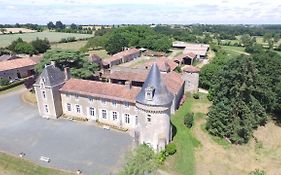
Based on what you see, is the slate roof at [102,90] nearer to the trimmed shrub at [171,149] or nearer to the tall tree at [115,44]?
the trimmed shrub at [171,149]

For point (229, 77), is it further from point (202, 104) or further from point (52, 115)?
point (52, 115)

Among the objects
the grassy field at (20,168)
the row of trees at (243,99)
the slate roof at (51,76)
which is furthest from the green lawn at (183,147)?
the slate roof at (51,76)

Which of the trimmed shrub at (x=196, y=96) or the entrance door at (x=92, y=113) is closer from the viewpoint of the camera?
the entrance door at (x=92, y=113)

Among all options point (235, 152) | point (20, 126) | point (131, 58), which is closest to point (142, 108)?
point (235, 152)

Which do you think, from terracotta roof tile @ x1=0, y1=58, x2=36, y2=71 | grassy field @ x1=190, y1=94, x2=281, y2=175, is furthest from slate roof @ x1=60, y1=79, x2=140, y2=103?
terracotta roof tile @ x1=0, y1=58, x2=36, y2=71

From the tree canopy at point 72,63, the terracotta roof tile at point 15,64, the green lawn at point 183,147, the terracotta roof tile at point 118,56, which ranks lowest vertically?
the green lawn at point 183,147

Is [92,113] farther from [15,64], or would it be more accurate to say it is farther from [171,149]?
[15,64]

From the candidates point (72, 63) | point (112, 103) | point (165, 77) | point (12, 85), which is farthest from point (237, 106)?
point (12, 85)

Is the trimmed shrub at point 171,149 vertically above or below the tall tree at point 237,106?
below
